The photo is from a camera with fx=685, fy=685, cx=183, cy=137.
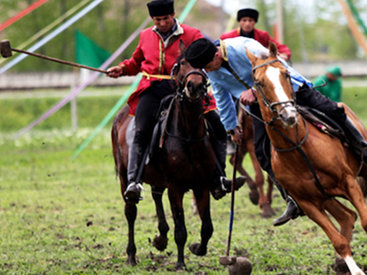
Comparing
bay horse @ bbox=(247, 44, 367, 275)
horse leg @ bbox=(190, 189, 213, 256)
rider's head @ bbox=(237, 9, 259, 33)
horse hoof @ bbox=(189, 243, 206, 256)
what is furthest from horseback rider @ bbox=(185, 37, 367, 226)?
rider's head @ bbox=(237, 9, 259, 33)

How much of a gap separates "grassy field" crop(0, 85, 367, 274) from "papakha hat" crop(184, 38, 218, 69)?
241 centimetres

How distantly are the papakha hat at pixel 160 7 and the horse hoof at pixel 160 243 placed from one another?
2.83 meters

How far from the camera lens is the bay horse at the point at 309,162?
20.4 feet

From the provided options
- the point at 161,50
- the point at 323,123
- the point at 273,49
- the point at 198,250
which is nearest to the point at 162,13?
the point at 161,50

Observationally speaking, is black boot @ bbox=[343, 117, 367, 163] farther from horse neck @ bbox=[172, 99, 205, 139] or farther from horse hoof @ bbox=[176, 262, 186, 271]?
horse hoof @ bbox=[176, 262, 186, 271]

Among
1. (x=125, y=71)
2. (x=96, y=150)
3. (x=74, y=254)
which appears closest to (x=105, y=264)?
(x=74, y=254)

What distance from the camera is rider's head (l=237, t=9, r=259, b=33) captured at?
36.2ft

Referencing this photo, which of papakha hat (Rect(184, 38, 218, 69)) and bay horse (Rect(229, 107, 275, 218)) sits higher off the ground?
papakha hat (Rect(184, 38, 218, 69))

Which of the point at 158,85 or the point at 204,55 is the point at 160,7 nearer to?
the point at 158,85

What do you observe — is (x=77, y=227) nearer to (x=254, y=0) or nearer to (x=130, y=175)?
(x=130, y=175)

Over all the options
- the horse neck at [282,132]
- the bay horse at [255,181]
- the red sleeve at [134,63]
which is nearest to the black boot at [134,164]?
the red sleeve at [134,63]

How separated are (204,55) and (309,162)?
5.10ft

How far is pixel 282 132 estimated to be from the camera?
641 centimetres

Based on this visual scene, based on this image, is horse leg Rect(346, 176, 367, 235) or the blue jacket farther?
the blue jacket
